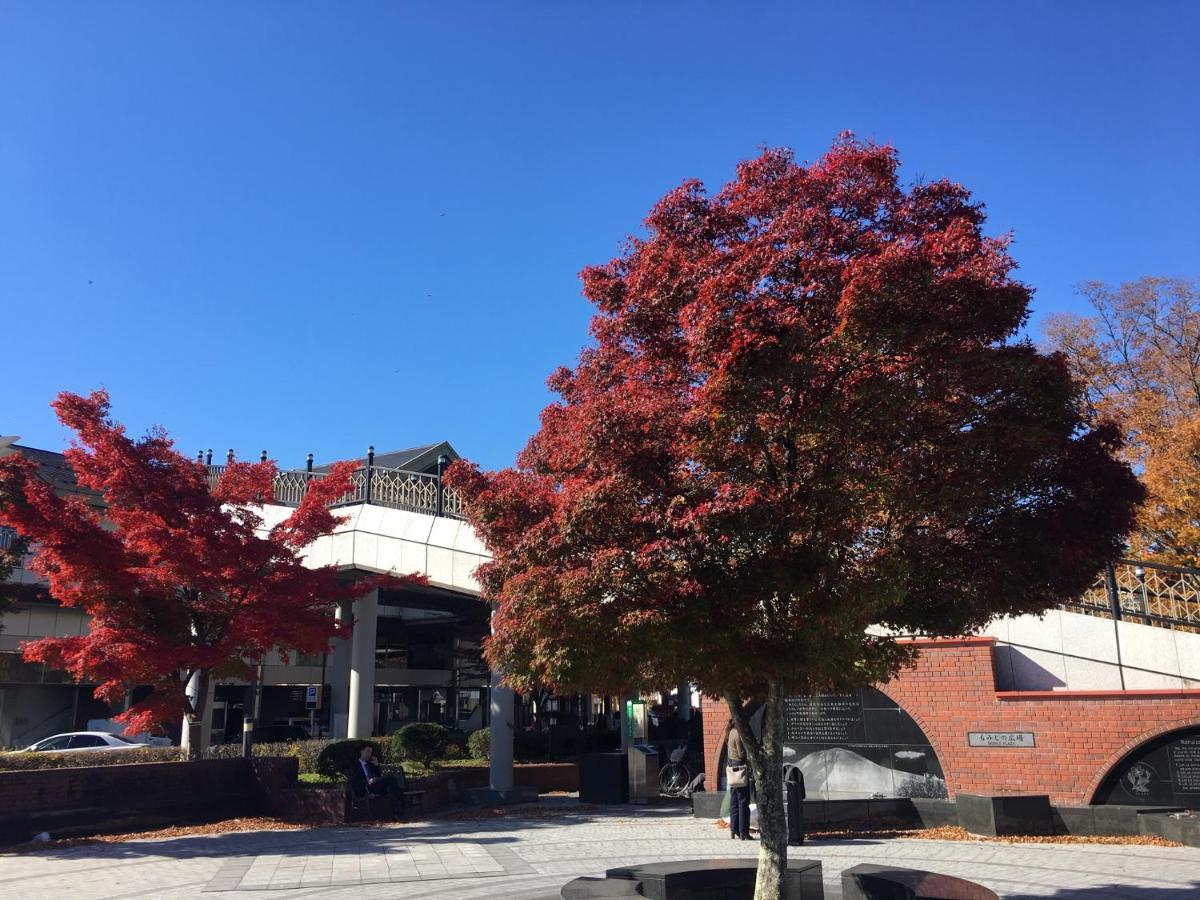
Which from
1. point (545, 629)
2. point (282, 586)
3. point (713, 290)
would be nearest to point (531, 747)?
point (282, 586)

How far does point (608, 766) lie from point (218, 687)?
1100 inches

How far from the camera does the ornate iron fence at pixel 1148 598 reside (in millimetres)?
14047

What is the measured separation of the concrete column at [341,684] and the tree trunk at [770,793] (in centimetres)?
1766

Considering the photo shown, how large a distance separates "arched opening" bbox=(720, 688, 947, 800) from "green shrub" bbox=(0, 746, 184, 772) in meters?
11.1

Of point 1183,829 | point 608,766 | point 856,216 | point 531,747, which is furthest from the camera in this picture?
point 531,747

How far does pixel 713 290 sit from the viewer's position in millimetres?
6352

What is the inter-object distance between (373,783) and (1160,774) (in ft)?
38.1

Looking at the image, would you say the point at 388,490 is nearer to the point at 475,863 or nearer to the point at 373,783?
the point at 373,783

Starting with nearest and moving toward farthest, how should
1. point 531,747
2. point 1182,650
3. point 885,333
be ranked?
1. point 885,333
2. point 1182,650
3. point 531,747

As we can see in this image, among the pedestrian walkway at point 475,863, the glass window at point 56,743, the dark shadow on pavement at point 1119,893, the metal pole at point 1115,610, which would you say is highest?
the metal pole at point 1115,610

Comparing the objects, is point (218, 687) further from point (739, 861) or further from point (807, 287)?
point (807, 287)

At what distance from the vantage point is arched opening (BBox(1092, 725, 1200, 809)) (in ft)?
40.9

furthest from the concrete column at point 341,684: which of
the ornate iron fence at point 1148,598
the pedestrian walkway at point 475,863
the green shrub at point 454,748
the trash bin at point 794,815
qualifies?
the ornate iron fence at point 1148,598

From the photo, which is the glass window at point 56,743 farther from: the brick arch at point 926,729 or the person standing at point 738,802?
the brick arch at point 926,729
